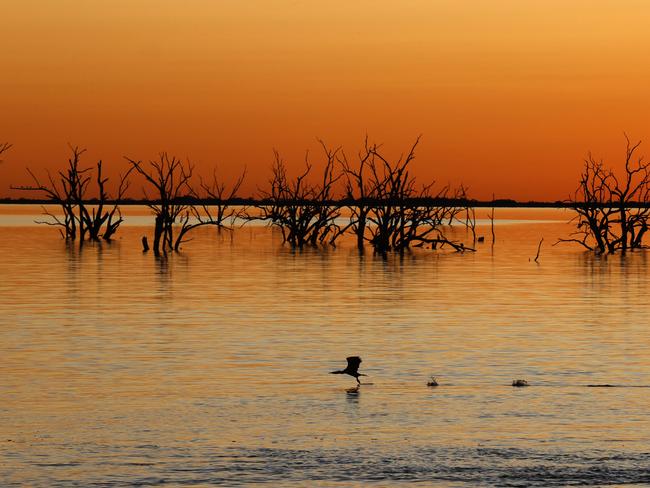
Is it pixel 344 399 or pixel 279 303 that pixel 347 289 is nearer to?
pixel 279 303

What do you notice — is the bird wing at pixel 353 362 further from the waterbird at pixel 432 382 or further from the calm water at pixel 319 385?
the waterbird at pixel 432 382

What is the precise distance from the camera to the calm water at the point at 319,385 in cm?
A: 1034

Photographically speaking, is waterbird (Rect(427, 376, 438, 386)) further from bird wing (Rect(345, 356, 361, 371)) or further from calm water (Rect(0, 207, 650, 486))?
bird wing (Rect(345, 356, 361, 371))

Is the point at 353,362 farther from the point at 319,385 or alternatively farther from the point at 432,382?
the point at 432,382

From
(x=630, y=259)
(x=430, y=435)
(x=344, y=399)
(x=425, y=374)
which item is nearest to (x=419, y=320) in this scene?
(x=425, y=374)

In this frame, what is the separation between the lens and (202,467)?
10.2 m

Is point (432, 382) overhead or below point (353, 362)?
below

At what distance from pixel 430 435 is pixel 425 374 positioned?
169 inches

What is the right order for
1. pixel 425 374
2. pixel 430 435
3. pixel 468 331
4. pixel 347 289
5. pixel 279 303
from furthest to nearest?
1. pixel 347 289
2. pixel 279 303
3. pixel 468 331
4. pixel 425 374
5. pixel 430 435

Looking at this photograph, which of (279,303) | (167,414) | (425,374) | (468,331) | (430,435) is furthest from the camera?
(279,303)

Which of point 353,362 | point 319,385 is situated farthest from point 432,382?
point 353,362

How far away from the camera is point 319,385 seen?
14844mm

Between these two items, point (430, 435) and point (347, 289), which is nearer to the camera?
point (430, 435)

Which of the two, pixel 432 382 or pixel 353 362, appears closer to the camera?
pixel 353 362
